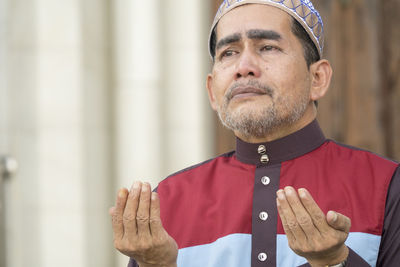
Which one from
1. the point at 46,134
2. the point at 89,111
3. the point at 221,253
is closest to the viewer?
the point at 221,253

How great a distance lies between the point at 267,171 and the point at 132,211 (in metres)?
0.59

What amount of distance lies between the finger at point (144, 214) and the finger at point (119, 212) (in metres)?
0.05

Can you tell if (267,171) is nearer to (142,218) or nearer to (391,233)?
(391,233)

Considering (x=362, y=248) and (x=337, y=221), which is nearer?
(x=337, y=221)

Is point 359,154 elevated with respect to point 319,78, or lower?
lower

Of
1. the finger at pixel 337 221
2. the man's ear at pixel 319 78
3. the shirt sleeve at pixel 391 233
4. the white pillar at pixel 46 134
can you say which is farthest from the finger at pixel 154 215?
the white pillar at pixel 46 134

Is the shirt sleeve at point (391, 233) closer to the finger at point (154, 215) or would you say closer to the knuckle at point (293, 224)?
the knuckle at point (293, 224)

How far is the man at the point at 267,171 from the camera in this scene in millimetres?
1914

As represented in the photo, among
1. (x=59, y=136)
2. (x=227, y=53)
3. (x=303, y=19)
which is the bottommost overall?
(x=59, y=136)

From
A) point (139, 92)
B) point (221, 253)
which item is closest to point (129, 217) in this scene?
point (221, 253)

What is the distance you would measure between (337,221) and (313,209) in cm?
7

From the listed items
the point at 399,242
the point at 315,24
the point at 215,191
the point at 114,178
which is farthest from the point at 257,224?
the point at 114,178

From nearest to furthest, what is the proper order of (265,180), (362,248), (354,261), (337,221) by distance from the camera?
1. (337,221)
2. (354,261)
3. (362,248)
4. (265,180)

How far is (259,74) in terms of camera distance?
81.5 inches
